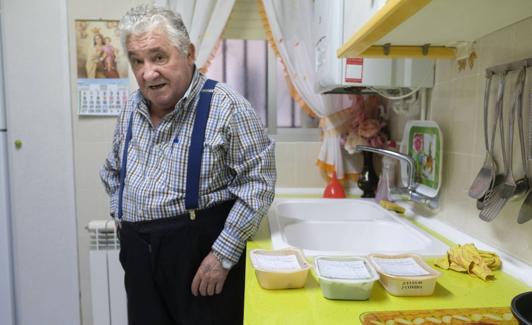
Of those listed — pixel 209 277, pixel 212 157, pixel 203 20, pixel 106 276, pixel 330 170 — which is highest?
pixel 203 20

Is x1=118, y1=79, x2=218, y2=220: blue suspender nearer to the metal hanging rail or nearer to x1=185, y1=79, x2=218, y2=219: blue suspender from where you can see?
x1=185, y1=79, x2=218, y2=219: blue suspender

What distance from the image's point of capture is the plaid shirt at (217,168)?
42.3 inches

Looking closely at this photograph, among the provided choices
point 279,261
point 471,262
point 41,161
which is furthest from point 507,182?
point 41,161

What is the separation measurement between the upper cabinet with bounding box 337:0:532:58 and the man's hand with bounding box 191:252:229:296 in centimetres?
69

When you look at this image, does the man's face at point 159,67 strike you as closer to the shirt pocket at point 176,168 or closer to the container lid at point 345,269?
the shirt pocket at point 176,168

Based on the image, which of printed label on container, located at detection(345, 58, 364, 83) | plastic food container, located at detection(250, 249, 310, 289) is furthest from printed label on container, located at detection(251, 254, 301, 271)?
printed label on container, located at detection(345, 58, 364, 83)

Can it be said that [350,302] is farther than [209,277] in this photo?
No

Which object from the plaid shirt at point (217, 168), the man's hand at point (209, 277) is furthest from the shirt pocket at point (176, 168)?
the man's hand at point (209, 277)

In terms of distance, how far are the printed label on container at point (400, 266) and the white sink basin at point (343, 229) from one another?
21 cm

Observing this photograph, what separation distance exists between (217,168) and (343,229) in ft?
1.81

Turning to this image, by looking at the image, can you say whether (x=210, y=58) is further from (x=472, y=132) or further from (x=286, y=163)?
(x=472, y=132)

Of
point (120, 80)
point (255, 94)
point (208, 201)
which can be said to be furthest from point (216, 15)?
point (208, 201)

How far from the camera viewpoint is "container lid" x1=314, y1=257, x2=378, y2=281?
0.71 m

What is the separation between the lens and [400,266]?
2.58 ft
